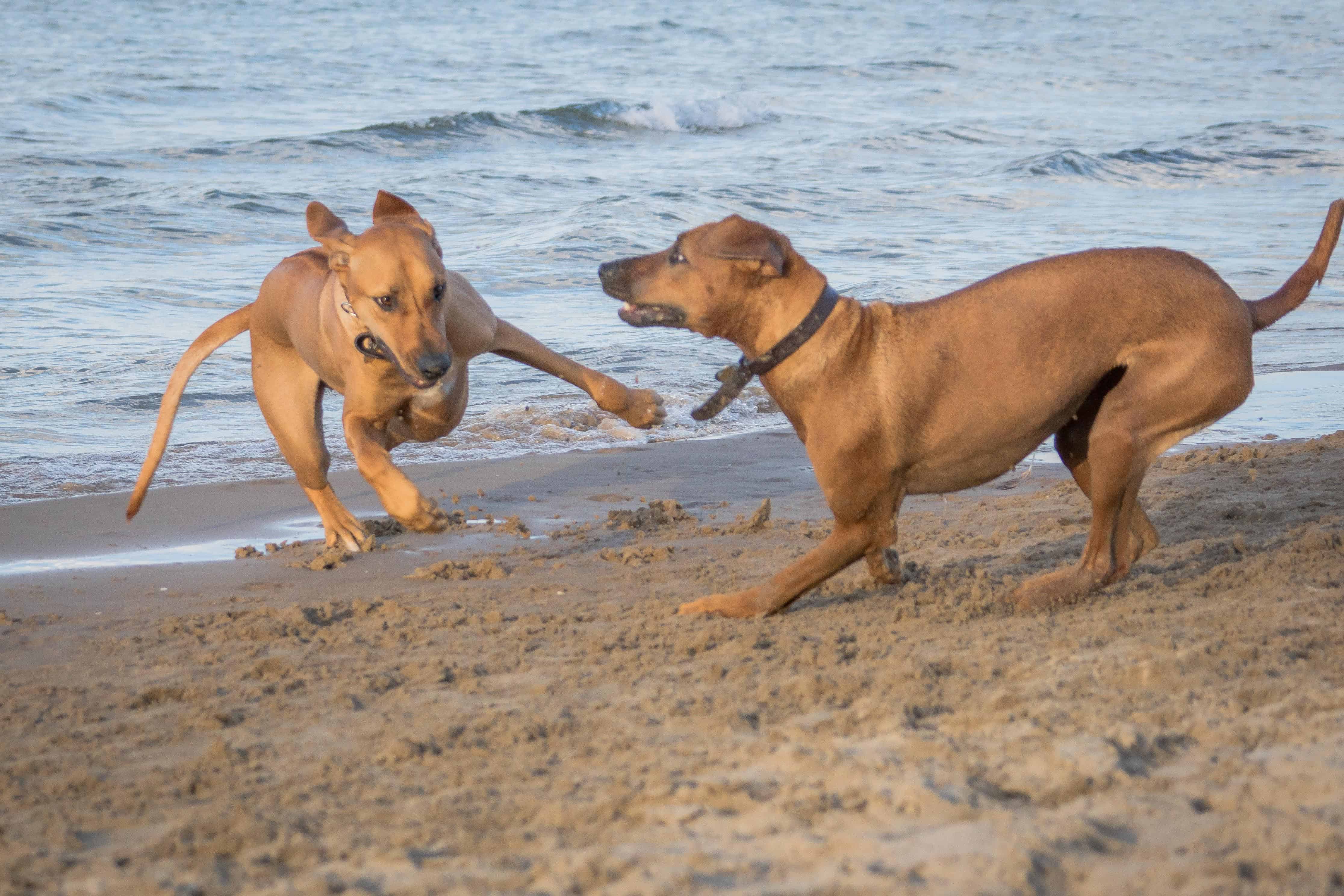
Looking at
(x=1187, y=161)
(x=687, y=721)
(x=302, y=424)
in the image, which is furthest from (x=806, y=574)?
(x=1187, y=161)

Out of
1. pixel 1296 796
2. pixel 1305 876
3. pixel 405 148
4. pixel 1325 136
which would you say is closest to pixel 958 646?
pixel 1296 796

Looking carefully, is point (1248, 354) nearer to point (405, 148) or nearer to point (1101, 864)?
point (1101, 864)

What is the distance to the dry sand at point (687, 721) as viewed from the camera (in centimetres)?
258

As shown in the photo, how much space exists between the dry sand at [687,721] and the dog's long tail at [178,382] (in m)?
0.48

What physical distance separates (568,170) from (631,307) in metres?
15.1

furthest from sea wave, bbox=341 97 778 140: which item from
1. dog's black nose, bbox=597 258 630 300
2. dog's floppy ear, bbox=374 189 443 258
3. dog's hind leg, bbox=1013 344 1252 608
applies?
dog's hind leg, bbox=1013 344 1252 608

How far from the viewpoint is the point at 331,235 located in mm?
5656

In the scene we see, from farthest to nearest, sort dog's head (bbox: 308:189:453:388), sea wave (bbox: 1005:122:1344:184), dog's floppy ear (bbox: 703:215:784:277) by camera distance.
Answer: sea wave (bbox: 1005:122:1344:184) → dog's head (bbox: 308:189:453:388) → dog's floppy ear (bbox: 703:215:784:277)

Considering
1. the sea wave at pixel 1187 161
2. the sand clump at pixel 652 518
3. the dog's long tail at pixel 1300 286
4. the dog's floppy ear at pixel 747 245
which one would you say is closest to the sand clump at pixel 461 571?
the sand clump at pixel 652 518

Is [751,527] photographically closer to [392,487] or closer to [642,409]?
[642,409]

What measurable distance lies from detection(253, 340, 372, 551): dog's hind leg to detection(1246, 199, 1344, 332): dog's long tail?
3.89m

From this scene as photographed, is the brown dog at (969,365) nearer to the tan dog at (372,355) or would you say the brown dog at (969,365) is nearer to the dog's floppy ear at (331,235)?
the tan dog at (372,355)

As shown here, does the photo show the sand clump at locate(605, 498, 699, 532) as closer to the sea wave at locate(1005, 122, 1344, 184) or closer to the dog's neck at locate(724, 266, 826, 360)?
the dog's neck at locate(724, 266, 826, 360)

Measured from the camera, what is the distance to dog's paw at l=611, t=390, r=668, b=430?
6.28 m
